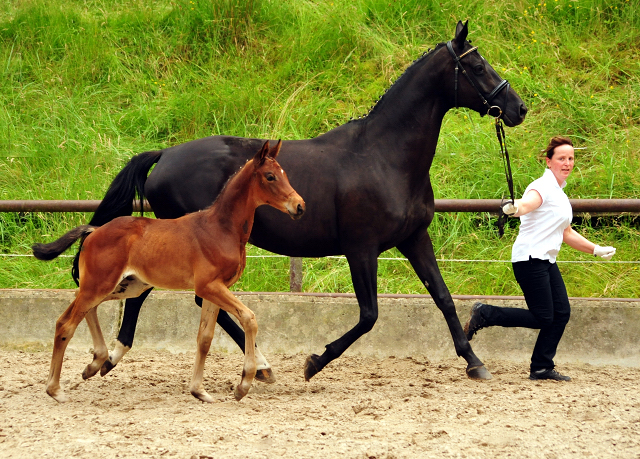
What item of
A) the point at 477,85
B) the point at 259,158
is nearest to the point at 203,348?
the point at 259,158

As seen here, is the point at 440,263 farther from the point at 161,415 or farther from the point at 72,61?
the point at 72,61

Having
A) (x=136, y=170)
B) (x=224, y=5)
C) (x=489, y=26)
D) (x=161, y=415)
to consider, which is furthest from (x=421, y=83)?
(x=224, y=5)

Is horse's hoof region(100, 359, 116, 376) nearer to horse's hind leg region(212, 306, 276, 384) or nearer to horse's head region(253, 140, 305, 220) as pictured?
horse's hind leg region(212, 306, 276, 384)

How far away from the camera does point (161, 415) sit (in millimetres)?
3701

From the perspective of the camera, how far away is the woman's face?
4.49 metres

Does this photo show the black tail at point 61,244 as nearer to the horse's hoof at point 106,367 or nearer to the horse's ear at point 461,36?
the horse's hoof at point 106,367

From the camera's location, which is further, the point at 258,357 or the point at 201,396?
the point at 258,357

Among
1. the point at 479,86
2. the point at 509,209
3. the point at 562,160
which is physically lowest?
the point at 509,209

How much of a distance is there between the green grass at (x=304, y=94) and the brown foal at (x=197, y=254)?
102 inches

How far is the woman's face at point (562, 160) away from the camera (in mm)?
4492

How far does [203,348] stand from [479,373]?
1.84m

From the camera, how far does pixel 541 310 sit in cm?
445

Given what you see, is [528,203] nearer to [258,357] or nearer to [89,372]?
[258,357]

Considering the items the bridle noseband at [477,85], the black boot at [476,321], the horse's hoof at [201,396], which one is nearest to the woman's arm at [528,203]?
the bridle noseband at [477,85]
